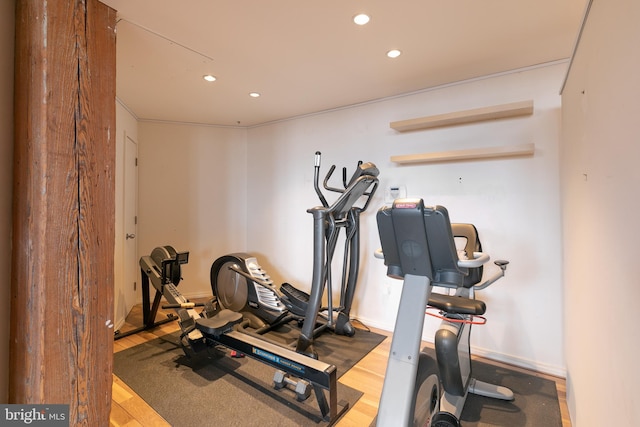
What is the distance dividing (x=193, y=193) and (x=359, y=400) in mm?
3228

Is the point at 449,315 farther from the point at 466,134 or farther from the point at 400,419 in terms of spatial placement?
the point at 466,134

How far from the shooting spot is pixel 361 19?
1.72m

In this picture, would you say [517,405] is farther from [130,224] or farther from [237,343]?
[130,224]

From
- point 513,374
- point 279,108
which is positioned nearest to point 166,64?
point 279,108

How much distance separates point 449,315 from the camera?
179 centimetres

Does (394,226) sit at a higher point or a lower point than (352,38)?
lower

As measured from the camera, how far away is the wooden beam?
1.26 meters

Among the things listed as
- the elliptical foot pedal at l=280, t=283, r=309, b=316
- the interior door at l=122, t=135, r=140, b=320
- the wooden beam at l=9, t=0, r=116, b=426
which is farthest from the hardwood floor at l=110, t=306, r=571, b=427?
the interior door at l=122, t=135, r=140, b=320

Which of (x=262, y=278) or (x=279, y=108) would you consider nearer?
(x=262, y=278)

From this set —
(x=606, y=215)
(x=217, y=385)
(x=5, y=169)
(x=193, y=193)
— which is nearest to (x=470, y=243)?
(x=606, y=215)

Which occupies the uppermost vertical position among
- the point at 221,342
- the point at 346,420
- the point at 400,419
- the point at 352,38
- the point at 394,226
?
the point at 352,38

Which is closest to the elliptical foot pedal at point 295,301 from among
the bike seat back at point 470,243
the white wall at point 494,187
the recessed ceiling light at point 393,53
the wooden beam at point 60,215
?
the white wall at point 494,187

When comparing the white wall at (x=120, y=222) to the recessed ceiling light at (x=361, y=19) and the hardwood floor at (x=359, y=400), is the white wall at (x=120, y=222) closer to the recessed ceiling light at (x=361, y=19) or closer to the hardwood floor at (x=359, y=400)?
the hardwood floor at (x=359, y=400)

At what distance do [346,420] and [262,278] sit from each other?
1596 millimetres
